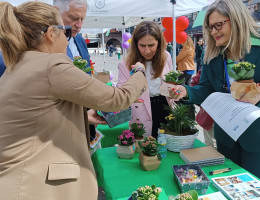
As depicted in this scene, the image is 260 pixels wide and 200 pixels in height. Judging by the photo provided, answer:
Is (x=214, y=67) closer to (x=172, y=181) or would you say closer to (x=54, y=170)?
(x=172, y=181)

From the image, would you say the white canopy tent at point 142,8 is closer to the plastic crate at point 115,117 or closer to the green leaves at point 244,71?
the plastic crate at point 115,117

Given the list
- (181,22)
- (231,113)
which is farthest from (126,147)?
(181,22)

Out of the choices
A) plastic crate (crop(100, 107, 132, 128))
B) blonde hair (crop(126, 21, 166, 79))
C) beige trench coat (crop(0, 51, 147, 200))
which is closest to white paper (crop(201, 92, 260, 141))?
plastic crate (crop(100, 107, 132, 128))

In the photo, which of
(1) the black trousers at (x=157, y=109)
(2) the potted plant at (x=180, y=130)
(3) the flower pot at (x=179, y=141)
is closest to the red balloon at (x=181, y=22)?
(1) the black trousers at (x=157, y=109)

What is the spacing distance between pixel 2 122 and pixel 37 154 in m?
0.19

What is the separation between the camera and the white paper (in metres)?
1.07

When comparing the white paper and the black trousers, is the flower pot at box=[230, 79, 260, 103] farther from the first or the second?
the black trousers

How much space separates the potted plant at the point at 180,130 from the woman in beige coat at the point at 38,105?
0.70m

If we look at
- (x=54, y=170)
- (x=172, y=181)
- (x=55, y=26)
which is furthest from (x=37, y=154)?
(x=172, y=181)

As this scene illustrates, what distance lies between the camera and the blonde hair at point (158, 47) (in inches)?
84.4

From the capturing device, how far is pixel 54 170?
923mm

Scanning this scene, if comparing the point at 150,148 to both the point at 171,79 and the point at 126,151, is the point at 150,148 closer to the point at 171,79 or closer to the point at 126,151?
the point at 126,151

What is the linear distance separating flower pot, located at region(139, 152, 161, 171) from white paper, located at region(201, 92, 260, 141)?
1.37 feet

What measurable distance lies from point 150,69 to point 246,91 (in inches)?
44.7
